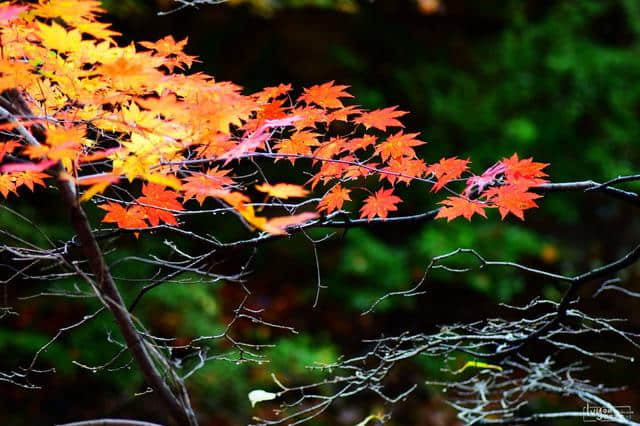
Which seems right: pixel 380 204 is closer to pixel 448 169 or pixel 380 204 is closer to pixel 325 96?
pixel 448 169

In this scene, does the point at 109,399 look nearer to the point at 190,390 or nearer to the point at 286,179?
the point at 190,390

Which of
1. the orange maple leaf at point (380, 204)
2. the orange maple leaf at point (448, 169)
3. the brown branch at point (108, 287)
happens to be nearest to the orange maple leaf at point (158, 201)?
the brown branch at point (108, 287)

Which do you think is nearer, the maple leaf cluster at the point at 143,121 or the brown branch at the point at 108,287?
the maple leaf cluster at the point at 143,121

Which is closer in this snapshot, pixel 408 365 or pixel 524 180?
pixel 524 180

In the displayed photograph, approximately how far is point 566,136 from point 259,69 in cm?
334

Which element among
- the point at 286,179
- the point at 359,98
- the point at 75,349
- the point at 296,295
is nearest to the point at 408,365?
the point at 296,295

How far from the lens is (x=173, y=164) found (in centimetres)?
162

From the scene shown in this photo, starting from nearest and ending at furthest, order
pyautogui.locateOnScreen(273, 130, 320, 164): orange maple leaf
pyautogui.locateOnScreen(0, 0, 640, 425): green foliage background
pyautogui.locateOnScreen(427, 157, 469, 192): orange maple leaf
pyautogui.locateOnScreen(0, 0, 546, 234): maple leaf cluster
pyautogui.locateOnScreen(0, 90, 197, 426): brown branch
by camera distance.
Answer: pyautogui.locateOnScreen(0, 0, 546, 234): maple leaf cluster
pyautogui.locateOnScreen(0, 90, 197, 426): brown branch
pyautogui.locateOnScreen(427, 157, 469, 192): orange maple leaf
pyautogui.locateOnScreen(273, 130, 320, 164): orange maple leaf
pyautogui.locateOnScreen(0, 0, 640, 425): green foliage background

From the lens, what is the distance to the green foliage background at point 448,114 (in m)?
6.01

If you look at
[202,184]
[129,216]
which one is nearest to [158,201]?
[129,216]

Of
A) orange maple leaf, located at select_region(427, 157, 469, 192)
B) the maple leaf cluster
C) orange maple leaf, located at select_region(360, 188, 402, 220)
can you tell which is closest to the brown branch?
the maple leaf cluster

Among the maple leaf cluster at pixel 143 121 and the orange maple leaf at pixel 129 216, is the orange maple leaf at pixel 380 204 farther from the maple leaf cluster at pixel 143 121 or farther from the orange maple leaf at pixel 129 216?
the orange maple leaf at pixel 129 216

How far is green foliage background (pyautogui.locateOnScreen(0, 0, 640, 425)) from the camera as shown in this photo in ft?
19.7

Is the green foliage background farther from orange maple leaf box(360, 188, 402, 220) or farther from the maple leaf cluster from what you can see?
the maple leaf cluster
